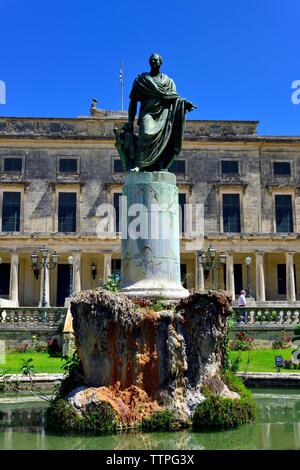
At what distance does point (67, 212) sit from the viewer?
37.8 meters

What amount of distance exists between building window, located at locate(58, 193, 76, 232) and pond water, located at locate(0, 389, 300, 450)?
29438 mm

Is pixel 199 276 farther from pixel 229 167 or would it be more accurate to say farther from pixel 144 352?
pixel 144 352

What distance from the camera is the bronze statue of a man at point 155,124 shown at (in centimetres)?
908

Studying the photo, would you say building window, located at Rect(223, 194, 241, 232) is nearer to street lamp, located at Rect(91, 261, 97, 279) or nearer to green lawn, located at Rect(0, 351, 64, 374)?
street lamp, located at Rect(91, 261, 97, 279)

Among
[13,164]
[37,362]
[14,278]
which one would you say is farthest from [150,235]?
[13,164]

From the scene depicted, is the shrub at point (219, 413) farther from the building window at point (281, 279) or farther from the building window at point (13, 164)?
the building window at point (13, 164)

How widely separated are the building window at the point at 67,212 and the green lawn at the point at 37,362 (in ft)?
59.2

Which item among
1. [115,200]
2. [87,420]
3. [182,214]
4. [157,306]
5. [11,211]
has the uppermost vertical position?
[115,200]

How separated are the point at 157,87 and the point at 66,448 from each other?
17.9 feet

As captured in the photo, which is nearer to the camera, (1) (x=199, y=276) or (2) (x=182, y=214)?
(1) (x=199, y=276)

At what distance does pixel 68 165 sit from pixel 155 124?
30.1 metres

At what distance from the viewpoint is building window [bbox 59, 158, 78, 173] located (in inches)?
1518

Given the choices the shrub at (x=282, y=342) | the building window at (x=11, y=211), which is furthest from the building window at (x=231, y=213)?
the shrub at (x=282, y=342)

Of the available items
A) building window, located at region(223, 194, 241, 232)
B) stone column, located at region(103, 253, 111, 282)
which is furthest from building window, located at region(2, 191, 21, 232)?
building window, located at region(223, 194, 241, 232)
